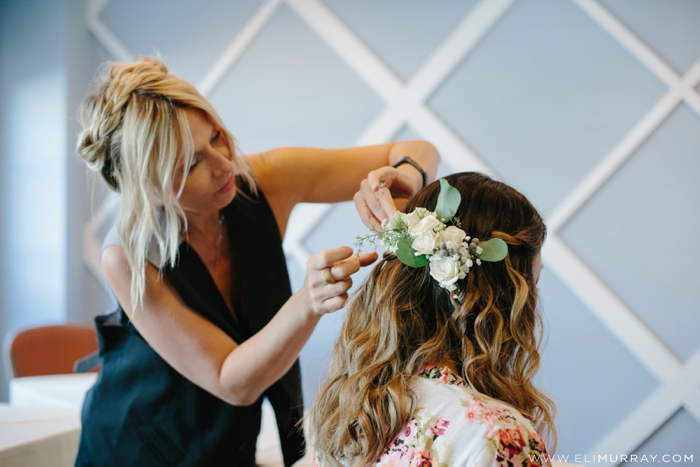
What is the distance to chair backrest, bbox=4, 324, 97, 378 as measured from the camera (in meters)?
2.63

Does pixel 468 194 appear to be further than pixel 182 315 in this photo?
No

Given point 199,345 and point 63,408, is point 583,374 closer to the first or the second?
point 199,345

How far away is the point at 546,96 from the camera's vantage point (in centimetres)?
262

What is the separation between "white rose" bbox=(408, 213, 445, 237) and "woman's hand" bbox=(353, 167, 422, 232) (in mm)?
207

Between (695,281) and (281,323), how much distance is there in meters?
1.88

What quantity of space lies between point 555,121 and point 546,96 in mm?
115

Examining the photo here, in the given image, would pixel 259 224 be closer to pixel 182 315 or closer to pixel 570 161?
pixel 182 315

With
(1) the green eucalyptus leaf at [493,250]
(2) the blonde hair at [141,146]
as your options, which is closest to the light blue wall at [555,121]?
(1) the green eucalyptus leaf at [493,250]

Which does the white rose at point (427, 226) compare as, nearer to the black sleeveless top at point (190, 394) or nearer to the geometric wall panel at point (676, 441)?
the black sleeveless top at point (190, 394)

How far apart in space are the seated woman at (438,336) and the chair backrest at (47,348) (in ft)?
6.65

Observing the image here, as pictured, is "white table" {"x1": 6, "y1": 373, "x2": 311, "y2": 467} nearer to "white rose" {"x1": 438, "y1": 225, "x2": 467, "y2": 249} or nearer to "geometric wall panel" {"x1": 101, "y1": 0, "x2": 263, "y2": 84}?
"white rose" {"x1": 438, "y1": 225, "x2": 467, "y2": 249}

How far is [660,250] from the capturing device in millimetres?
2443

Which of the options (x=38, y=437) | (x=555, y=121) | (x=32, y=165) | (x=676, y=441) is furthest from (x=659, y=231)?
(x=32, y=165)

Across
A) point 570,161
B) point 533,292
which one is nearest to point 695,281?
point 570,161
